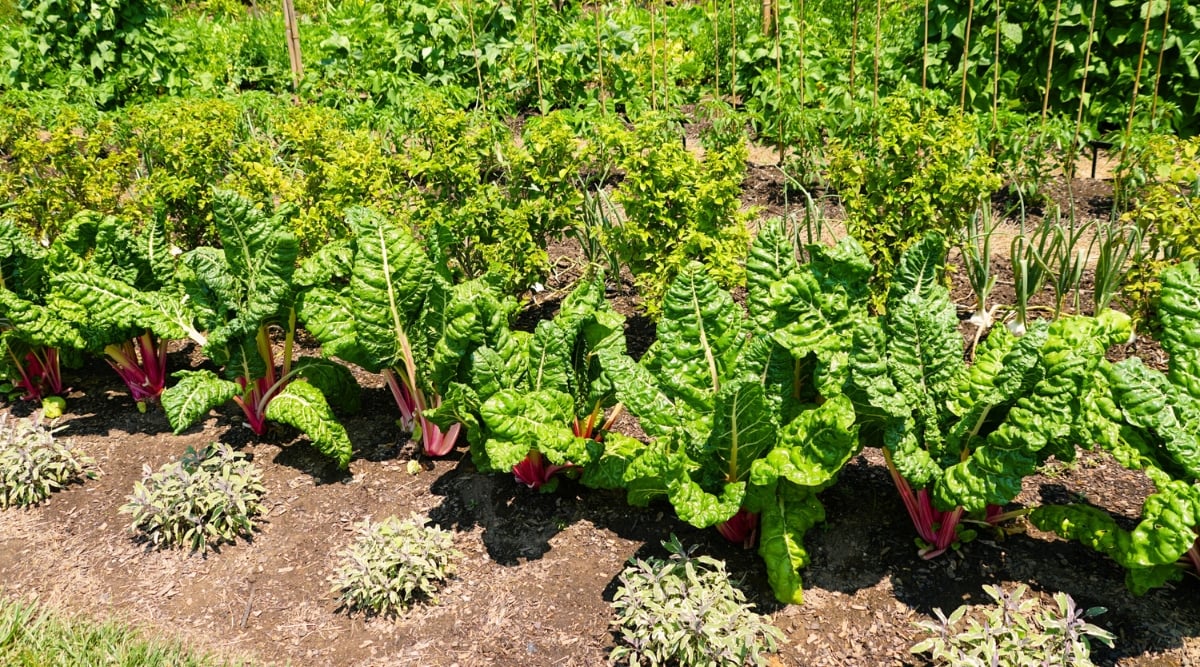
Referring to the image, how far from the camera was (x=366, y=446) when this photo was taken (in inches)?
169

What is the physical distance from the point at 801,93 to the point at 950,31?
1.26 metres

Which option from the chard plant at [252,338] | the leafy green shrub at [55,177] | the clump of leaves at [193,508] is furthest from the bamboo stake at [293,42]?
the clump of leaves at [193,508]

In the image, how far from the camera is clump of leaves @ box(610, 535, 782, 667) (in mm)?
3031

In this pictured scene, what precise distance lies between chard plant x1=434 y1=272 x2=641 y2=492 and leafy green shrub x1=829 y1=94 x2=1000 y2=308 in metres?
1.22

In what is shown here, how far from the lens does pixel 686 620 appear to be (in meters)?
3.04

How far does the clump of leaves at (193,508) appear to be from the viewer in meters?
3.83

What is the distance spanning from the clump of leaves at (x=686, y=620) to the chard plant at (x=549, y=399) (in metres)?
0.36

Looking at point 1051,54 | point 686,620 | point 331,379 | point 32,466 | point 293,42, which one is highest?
point 293,42

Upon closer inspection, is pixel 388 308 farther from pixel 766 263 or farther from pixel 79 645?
pixel 79 645

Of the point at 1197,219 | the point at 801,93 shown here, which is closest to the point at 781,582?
the point at 1197,219

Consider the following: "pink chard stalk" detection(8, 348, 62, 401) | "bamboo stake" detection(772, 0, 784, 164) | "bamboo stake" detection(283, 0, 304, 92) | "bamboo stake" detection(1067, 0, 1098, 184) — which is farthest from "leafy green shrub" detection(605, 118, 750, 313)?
"bamboo stake" detection(283, 0, 304, 92)

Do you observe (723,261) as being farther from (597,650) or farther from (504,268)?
(597,650)

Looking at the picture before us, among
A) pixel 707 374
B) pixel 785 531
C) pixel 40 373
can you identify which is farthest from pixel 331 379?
pixel 785 531

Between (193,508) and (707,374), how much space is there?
2072 mm
